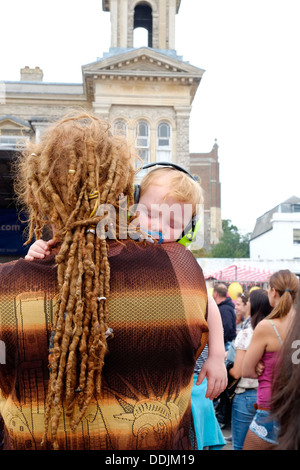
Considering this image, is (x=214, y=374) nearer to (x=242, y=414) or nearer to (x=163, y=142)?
(x=242, y=414)

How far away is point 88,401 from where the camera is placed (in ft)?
4.23

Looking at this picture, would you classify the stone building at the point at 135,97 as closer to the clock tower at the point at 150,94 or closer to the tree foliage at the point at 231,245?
the clock tower at the point at 150,94

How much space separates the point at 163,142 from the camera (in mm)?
21094

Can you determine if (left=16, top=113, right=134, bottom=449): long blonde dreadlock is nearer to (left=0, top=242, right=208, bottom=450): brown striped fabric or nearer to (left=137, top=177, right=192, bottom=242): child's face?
(left=0, top=242, right=208, bottom=450): brown striped fabric

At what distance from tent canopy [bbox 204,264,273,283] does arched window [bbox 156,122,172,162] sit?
6121mm

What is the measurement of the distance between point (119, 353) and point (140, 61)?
835 inches

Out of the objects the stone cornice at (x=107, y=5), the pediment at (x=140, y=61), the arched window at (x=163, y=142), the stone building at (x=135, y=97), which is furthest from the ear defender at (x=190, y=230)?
the stone cornice at (x=107, y=5)

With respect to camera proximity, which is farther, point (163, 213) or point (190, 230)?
point (190, 230)

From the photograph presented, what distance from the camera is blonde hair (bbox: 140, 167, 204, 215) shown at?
6.15 feet

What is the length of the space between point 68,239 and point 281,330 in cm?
220

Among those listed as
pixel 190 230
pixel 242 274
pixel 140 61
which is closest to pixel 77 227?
pixel 190 230

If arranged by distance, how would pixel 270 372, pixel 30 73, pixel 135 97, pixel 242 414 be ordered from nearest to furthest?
pixel 270 372 < pixel 242 414 < pixel 135 97 < pixel 30 73

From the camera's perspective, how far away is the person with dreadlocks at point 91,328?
1.29 metres

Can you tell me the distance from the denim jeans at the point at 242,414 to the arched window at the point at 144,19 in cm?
2444
